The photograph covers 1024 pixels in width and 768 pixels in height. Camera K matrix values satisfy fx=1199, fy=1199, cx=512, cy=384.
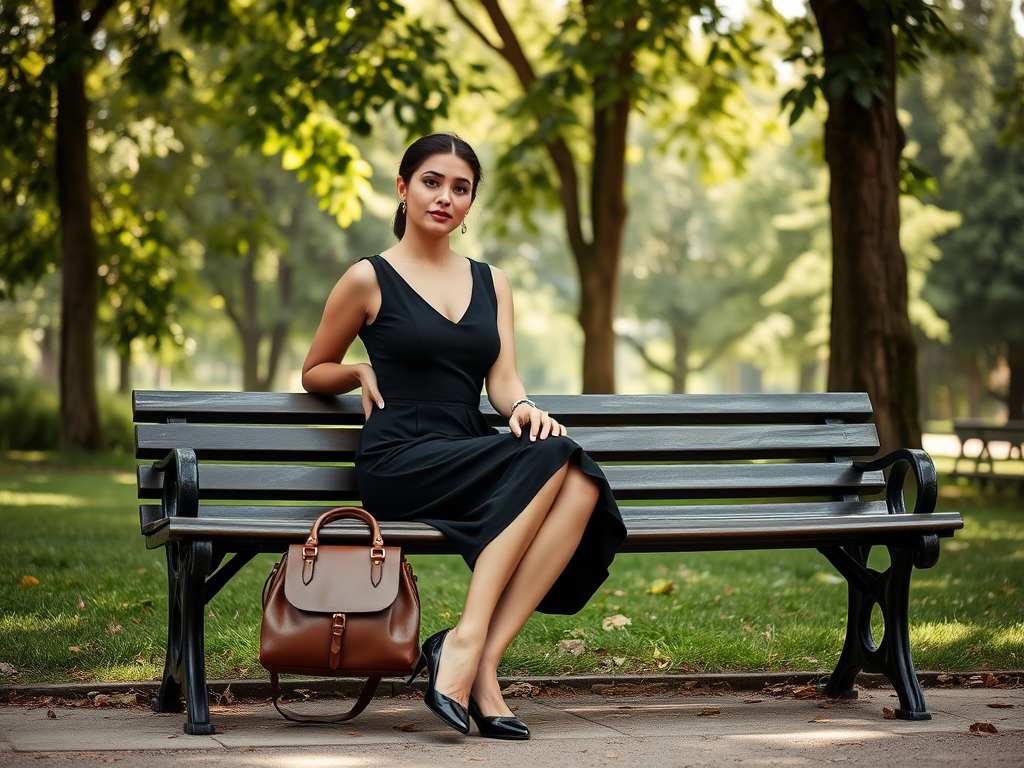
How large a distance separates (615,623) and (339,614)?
2.13 m

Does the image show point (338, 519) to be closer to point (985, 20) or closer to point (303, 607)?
point (303, 607)

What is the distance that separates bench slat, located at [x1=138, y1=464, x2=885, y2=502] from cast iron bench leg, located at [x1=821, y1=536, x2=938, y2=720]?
33cm

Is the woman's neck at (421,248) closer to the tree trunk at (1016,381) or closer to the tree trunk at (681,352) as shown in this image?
the tree trunk at (1016,381)

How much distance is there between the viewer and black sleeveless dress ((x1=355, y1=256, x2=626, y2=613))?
3.87 m

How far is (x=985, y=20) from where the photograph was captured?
33.4 m

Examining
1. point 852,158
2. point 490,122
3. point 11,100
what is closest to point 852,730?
point 852,158

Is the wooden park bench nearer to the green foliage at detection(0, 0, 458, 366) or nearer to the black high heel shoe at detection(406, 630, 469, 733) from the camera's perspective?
the black high heel shoe at detection(406, 630, 469, 733)

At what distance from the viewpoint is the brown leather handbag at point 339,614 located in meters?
3.52

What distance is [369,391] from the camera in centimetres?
428

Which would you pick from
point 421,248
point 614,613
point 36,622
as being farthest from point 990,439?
point 36,622

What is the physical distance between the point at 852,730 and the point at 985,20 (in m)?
33.9

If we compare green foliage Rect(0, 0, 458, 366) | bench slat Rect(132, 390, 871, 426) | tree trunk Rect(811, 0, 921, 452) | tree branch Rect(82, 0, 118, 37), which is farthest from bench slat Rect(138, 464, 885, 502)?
tree branch Rect(82, 0, 118, 37)

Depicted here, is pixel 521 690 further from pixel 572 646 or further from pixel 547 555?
pixel 547 555

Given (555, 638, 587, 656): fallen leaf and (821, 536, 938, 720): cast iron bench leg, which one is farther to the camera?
(555, 638, 587, 656): fallen leaf
